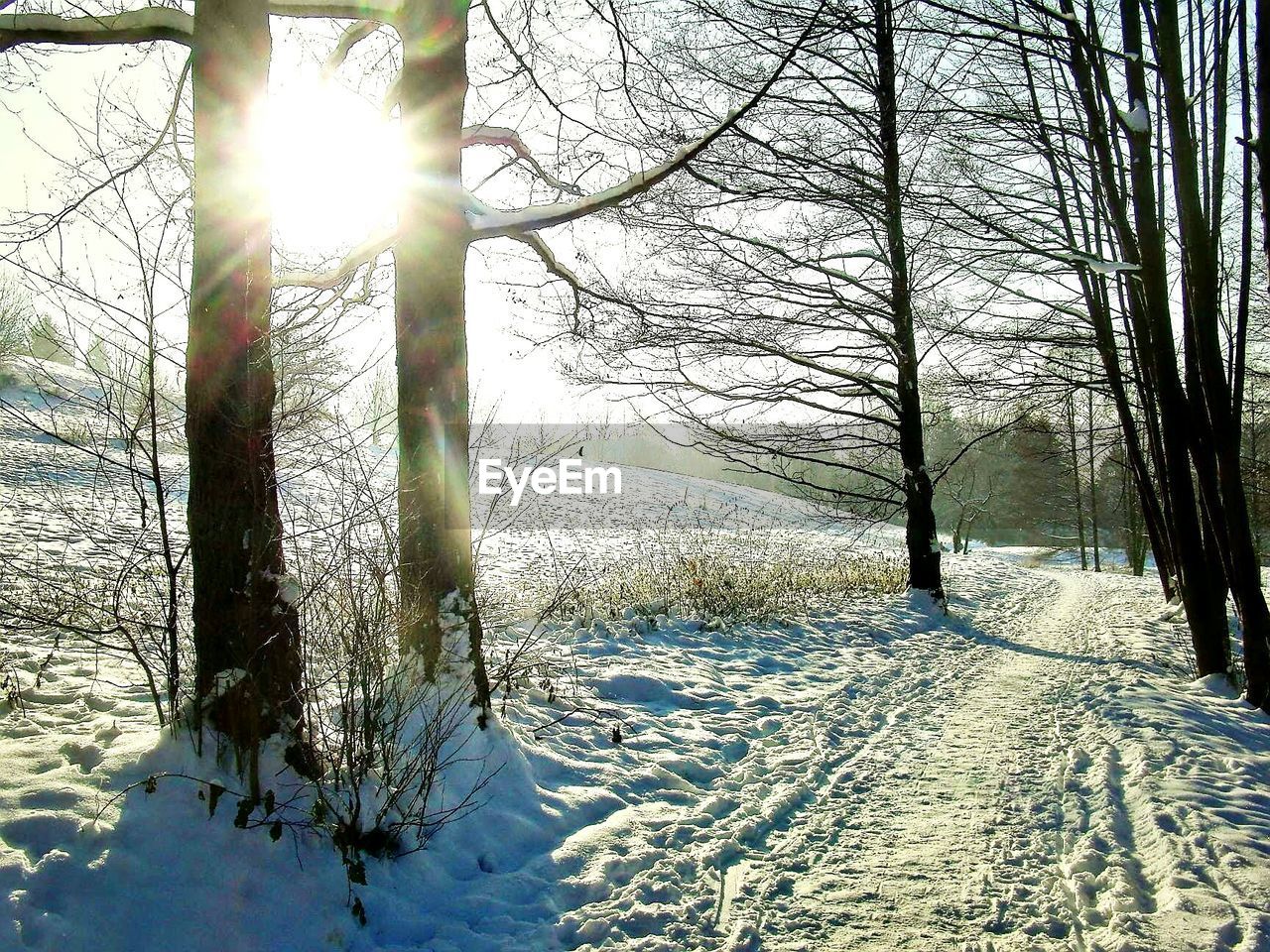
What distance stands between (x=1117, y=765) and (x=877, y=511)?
6624mm

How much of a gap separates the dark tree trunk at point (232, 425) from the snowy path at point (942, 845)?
1.55 meters

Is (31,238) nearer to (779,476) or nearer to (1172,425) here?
(779,476)

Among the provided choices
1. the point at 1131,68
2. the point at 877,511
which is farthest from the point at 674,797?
the point at 877,511

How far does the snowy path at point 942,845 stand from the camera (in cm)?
281

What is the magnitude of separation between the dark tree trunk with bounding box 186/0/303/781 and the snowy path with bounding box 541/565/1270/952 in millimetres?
1554

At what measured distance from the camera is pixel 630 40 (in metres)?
5.63

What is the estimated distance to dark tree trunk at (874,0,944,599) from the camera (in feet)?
32.9

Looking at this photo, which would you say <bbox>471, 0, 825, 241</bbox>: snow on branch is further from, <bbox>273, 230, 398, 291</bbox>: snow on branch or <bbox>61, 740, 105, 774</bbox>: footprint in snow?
<bbox>61, 740, 105, 774</bbox>: footprint in snow

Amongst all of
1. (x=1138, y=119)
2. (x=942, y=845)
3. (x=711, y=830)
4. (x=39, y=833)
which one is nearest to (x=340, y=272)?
(x=39, y=833)

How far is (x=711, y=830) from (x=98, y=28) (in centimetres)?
486

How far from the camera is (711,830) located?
11.8 ft

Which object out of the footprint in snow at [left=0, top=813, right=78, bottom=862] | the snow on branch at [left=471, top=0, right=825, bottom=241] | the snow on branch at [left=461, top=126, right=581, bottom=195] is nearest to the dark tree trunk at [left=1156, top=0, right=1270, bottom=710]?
the snow on branch at [left=471, top=0, right=825, bottom=241]

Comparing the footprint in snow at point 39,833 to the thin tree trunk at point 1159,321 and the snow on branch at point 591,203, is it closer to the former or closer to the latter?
the snow on branch at point 591,203

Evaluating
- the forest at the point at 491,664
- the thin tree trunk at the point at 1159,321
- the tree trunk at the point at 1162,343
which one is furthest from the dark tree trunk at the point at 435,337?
the tree trunk at the point at 1162,343
